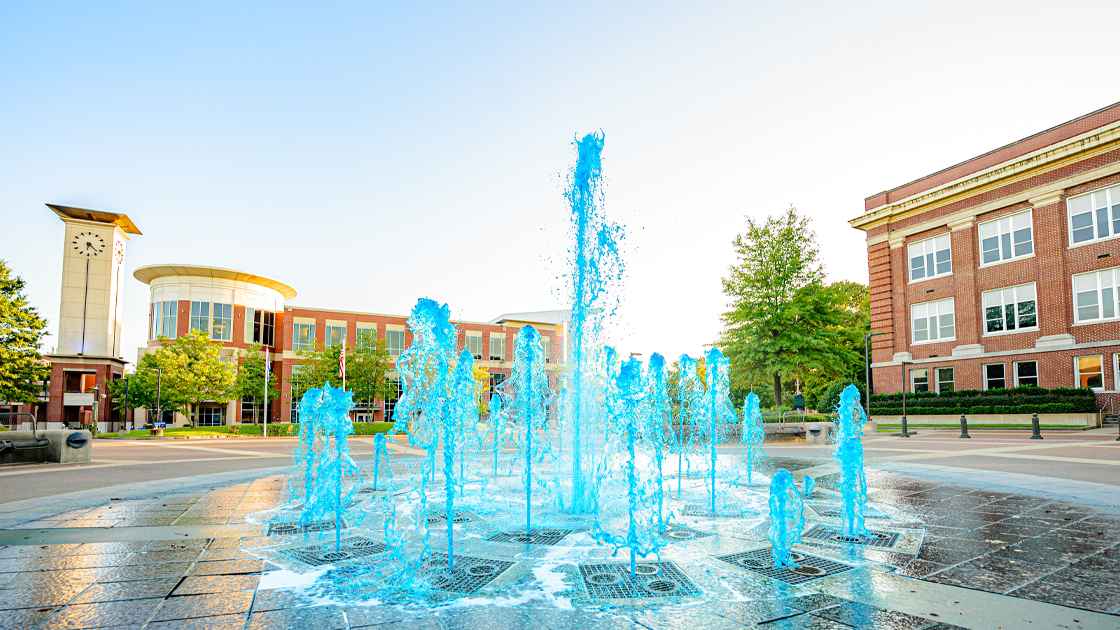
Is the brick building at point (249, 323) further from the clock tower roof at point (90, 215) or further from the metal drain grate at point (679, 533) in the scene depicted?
the metal drain grate at point (679, 533)

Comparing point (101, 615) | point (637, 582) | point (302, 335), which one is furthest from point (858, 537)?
point (302, 335)

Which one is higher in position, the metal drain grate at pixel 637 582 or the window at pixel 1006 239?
the window at pixel 1006 239

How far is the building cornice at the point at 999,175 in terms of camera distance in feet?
96.4

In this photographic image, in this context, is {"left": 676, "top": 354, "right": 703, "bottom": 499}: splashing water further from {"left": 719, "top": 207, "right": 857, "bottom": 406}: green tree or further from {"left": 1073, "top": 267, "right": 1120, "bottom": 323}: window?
{"left": 1073, "top": 267, "right": 1120, "bottom": 323}: window

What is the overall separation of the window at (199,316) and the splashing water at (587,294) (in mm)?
55697

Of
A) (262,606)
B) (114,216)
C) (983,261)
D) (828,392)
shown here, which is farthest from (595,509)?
(114,216)

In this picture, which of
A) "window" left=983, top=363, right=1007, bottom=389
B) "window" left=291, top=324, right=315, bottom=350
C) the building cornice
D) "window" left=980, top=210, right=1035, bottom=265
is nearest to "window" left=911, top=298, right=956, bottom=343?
"window" left=983, top=363, right=1007, bottom=389

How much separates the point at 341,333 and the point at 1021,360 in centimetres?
5114

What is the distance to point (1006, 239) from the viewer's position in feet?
110

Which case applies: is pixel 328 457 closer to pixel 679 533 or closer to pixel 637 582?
pixel 679 533

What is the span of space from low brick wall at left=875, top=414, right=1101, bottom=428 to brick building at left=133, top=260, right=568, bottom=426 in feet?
91.6

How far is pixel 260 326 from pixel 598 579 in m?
61.0

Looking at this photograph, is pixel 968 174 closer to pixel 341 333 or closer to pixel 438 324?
pixel 438 324

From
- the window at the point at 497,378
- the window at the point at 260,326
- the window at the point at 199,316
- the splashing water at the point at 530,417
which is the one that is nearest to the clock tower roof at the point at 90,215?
the window at the point at 199,316
